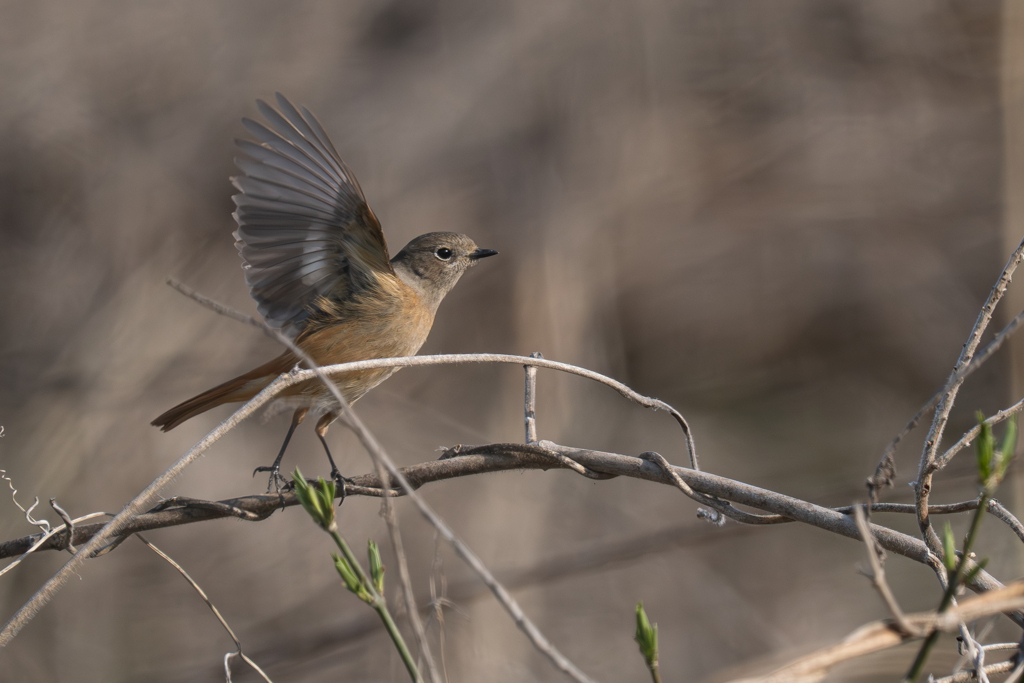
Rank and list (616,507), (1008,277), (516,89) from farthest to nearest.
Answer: (516,89) → (616,507) → (1008,277)

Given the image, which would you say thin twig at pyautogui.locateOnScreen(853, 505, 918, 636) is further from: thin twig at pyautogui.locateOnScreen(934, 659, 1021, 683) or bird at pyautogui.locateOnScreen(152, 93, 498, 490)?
bird at pyautogui.locateOnScreen(152, 93, 498, 490)

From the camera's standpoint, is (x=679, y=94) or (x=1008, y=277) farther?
(x=679, y=94)

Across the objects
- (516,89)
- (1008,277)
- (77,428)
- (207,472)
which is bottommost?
(207,472)

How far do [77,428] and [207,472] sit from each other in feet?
2.90

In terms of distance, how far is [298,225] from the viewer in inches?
129

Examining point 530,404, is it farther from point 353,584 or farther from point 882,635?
point 882,635

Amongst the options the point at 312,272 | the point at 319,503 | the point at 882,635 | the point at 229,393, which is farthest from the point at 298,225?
the point at 882,635

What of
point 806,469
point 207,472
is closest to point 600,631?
point 806,469

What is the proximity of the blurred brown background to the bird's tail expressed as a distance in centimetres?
221

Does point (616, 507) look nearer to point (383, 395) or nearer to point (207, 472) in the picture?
point (383, 395)

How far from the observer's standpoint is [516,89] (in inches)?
253

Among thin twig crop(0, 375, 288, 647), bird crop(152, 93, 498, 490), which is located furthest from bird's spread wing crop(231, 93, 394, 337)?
thin twig crop(0, 375, 288, 647)

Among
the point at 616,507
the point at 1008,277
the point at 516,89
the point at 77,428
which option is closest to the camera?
the point at 1008,277

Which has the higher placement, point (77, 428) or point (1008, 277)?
point (1008, 277)
